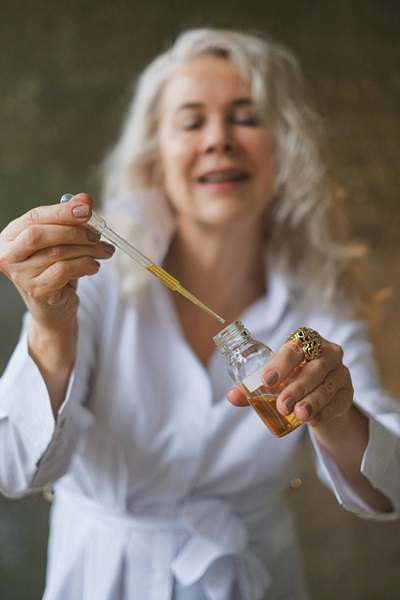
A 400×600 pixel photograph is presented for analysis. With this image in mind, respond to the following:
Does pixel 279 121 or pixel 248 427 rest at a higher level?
pixel 279 121

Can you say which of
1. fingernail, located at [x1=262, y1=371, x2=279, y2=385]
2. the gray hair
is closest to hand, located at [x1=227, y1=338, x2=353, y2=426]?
fingernail, located at [x1=262, y1=371, x2=279, y2=385]

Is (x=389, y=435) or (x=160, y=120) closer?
(x=389, y=435)

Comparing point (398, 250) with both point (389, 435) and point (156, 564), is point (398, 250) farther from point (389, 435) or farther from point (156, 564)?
point (156, 564)

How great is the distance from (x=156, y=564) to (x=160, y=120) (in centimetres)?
A: 64

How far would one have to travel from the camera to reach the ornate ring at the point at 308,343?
62cm

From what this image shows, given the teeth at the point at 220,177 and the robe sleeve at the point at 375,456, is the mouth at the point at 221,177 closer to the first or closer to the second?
the teeth at the point at 220,177

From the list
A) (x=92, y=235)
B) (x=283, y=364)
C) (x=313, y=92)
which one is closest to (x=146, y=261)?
(x=92, y=235)

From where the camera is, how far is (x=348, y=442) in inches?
29.4

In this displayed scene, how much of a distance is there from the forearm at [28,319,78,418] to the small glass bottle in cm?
17

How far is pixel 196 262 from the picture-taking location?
1024 millimetres

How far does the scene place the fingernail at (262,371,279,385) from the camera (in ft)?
1.87

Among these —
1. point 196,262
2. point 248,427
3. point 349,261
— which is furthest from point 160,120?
point 248,427

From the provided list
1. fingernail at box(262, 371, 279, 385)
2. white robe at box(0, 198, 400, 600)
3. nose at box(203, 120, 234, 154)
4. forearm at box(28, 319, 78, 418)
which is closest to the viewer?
fingernail at box(262, 371, 279, 385)

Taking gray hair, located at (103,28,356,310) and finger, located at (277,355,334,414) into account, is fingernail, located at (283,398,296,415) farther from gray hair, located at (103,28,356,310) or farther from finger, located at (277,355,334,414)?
gray hair, located at (103,28,356,310)
